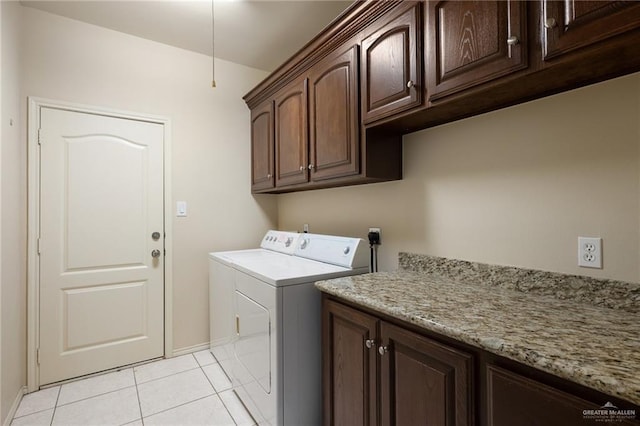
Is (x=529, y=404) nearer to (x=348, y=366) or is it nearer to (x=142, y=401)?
(x=348, y=366)

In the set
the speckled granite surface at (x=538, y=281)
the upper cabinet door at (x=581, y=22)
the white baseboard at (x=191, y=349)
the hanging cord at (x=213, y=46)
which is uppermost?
the hanging cord at (x=213, y=46)

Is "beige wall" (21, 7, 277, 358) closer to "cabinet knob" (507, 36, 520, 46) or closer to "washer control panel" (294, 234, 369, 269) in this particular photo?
"washer control panel" (294, 234, 369, 269)

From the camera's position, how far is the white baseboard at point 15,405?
5.68 feet

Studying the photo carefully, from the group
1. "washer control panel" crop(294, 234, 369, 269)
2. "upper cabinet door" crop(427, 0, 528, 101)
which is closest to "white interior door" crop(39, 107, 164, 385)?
"washer control panel" crop(294, 234, 369, 269)

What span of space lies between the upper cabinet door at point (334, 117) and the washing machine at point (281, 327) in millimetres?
463

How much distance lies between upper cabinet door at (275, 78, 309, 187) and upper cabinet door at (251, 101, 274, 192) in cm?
12

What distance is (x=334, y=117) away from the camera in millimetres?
1798

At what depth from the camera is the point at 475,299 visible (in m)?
1.20

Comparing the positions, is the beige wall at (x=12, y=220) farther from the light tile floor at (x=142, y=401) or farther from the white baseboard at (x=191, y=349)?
the white baseboard at (x=191, y=349)

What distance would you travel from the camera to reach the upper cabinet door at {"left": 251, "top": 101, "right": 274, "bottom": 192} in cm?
254

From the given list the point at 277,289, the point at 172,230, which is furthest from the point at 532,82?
the point at 172,230

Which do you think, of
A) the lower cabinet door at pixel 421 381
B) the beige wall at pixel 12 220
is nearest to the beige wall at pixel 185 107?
the beige wall at pixel 12 220

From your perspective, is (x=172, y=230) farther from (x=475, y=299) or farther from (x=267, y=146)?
(x=475, y=299)

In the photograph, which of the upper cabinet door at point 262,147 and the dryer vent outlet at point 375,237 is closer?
the dryer vent outlet at point 375,237
